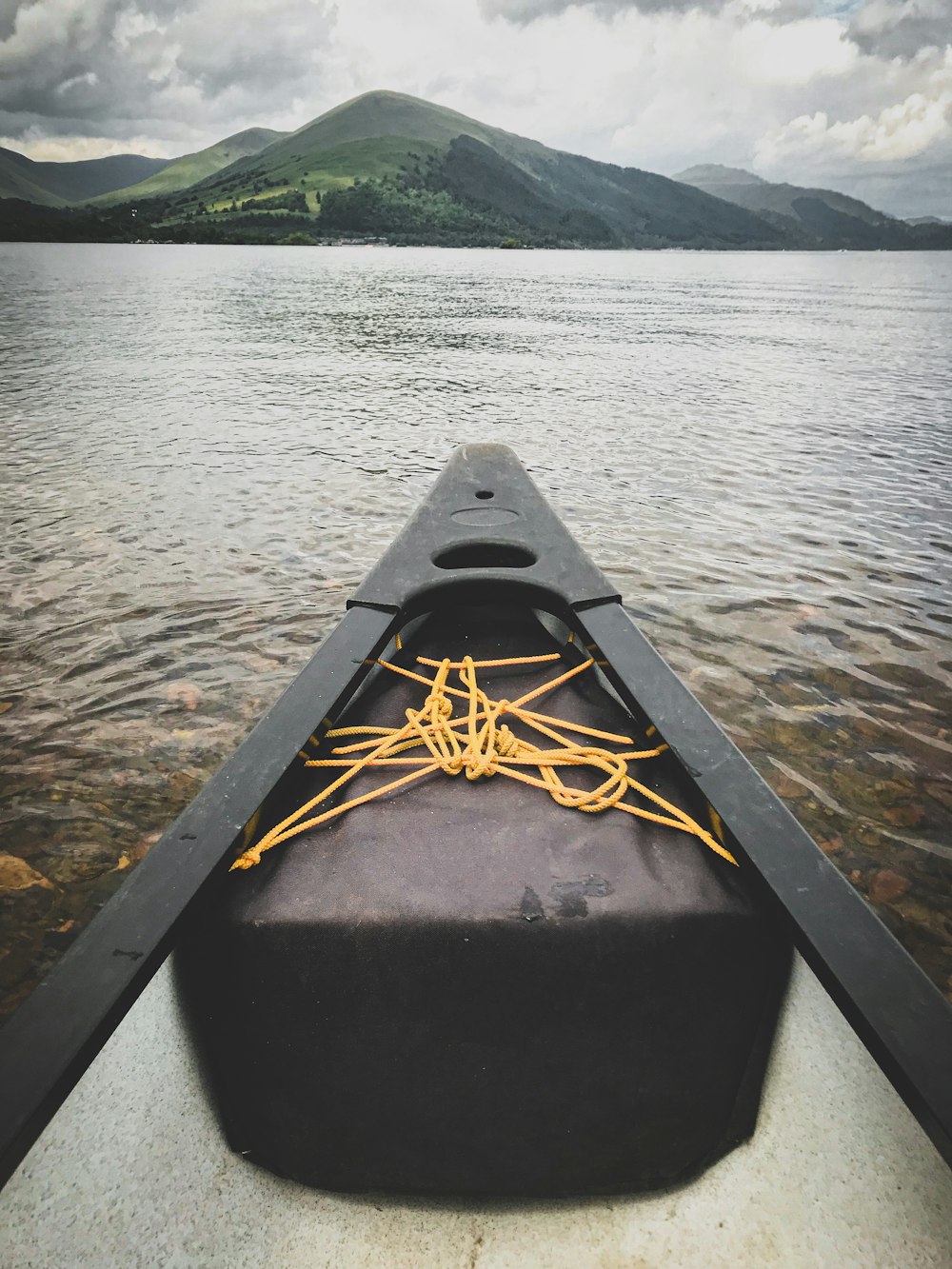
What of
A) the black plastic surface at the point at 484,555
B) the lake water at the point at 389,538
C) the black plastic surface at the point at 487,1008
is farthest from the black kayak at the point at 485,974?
the lake water at the point at 389,538

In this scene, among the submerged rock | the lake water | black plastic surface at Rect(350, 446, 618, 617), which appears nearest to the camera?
the submerged rock

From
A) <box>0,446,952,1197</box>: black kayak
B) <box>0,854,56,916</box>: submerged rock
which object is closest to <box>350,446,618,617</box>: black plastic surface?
<box>0,446,952,1197</box>: black kayak

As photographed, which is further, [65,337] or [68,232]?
[68,232]

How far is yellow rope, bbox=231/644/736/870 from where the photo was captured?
7.14 ft

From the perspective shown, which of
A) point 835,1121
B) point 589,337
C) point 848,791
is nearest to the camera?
→ point 835,1121

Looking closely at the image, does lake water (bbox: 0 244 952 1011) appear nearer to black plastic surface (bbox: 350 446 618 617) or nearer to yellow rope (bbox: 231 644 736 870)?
black plastic surface (bbox: 350 446 618 617)

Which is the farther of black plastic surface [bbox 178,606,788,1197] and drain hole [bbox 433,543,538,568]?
drain hole [bbox 433,543,538,568]

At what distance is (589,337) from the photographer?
26.3 m

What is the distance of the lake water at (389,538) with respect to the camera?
407cm

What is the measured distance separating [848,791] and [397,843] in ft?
10.7

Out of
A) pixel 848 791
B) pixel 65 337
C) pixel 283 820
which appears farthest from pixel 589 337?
pixel 283 820

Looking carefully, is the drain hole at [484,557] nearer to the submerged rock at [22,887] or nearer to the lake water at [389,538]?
the lake water at [389,538]

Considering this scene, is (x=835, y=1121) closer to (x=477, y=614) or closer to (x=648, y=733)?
(x=648, y=733)

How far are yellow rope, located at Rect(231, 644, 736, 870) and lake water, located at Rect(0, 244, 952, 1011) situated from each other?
184 centimetres
